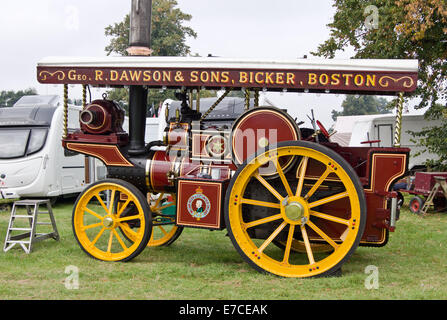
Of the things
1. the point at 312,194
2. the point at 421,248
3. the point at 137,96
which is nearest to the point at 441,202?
the point at 421,248

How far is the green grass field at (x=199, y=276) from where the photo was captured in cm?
409

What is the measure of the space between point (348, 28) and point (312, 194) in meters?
8.47

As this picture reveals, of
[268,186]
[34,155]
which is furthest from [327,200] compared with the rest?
[34,155]

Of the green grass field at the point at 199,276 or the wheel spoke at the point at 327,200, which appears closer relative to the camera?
the green grass field at the point at 199,276

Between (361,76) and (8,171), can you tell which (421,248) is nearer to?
(361,76)

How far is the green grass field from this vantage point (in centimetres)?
409

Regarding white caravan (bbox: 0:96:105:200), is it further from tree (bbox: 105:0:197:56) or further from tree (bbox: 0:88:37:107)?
tree (bbox: 0:88:37:107)

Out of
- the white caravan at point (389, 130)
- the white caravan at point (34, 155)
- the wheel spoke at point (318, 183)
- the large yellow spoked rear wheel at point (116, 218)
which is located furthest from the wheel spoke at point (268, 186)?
the white caravan at point (389, 130)

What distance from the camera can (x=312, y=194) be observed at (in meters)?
4.81

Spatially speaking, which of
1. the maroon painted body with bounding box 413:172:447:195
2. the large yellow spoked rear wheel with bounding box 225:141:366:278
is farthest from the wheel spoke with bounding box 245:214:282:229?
the maroon painted body with bounding box 413:172:447:195

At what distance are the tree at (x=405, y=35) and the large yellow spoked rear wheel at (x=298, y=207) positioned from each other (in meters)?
6.27

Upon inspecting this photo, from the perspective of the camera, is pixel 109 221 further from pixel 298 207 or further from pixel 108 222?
pixel 298 207

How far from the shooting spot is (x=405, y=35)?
10000mm

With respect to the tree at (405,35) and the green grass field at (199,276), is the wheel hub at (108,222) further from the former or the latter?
the tree at (405,35)
